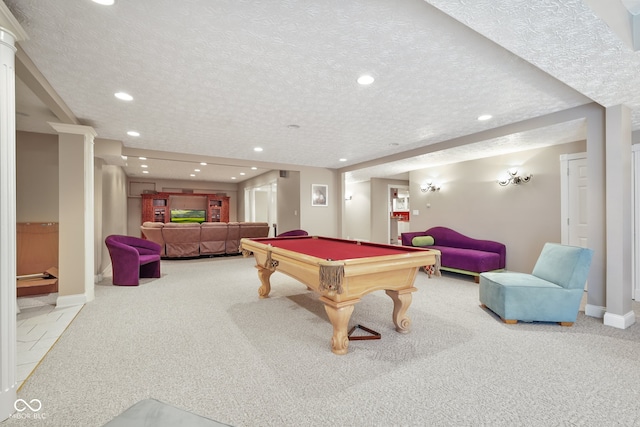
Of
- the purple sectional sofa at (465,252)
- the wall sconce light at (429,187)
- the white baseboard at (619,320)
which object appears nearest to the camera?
the white baseboard at (619,320)

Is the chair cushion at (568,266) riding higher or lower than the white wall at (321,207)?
lower

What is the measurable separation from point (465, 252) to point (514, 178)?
5.37 feet

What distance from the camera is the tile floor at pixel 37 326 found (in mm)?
2232

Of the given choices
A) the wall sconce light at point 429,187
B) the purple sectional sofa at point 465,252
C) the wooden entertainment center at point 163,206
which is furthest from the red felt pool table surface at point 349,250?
the wooden entertainment center at point 163,206

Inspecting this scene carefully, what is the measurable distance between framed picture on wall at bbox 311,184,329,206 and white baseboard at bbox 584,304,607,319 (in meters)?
5.57

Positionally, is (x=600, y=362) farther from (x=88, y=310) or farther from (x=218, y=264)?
(x=218, y=264)

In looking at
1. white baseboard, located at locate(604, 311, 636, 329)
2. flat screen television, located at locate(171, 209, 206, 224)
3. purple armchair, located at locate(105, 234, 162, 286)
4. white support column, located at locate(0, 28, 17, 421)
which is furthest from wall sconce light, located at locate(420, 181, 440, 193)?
flat screen television, located at locate(171, 209, 206, 224)

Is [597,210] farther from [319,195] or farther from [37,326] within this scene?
[37,326]

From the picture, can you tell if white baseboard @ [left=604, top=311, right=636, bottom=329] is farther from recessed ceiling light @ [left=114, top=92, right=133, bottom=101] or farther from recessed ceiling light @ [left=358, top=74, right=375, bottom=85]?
recessed ceiling light @ [left=114, top=92, right=133, bottom=101]

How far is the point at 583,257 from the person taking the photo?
2.90m

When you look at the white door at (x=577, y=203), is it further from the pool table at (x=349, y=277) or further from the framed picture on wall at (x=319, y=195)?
the framed picture on wall at (x=319, y=195)

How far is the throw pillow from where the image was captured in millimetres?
5746

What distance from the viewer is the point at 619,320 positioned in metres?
2.86

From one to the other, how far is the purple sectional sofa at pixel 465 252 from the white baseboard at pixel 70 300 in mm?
5514
